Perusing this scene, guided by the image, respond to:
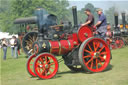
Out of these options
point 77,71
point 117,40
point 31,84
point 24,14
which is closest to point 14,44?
point 117,40

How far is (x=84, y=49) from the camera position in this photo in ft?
24.1

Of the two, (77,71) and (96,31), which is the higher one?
(96,31)

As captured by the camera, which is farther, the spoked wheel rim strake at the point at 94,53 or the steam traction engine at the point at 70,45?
the spoked wheel rim strake at the point at 94,53

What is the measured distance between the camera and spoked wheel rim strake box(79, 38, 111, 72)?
7.25 meters

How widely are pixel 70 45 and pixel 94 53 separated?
72cm

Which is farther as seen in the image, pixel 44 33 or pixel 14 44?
pixel 14 44

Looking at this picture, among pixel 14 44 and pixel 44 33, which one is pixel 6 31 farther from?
pixel 44 33

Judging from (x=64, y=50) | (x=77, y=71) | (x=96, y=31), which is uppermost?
(x=96, y=31)

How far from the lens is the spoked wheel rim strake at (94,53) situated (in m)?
7.25

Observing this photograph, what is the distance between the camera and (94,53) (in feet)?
24.4

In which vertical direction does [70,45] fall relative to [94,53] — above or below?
above

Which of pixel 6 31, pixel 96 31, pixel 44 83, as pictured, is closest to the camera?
pixel 44 83

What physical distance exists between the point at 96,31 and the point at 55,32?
4.48 feet

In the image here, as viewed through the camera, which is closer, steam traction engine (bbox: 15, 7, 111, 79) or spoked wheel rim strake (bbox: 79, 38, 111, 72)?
steam traction engine (bbox: 15, 7, 111, 79)
